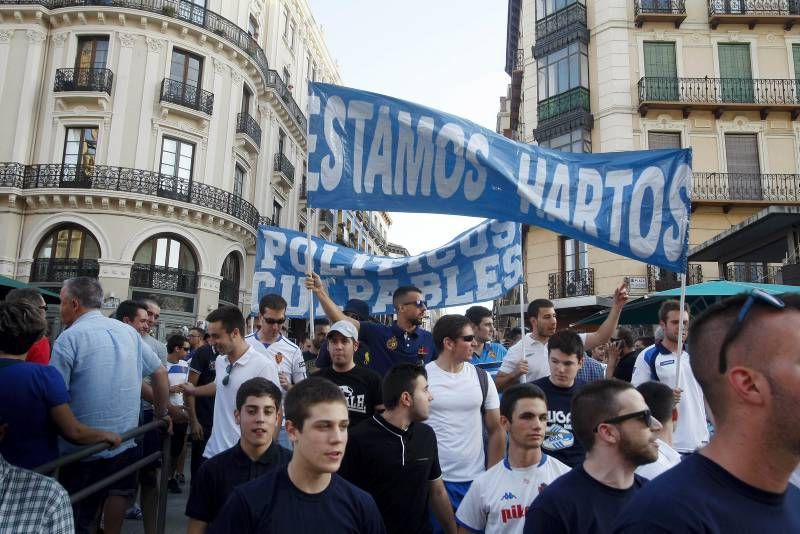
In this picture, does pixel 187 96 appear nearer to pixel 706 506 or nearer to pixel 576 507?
pixel 576 507

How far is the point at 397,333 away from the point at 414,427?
4.75 feet

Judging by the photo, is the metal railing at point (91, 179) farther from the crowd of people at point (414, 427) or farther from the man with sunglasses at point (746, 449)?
the man with sunglasses at point (746, 449)

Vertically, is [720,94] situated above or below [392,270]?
above

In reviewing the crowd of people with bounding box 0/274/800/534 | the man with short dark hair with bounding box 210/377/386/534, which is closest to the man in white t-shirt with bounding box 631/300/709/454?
the crowd of people with bounding box 0/274/800/534

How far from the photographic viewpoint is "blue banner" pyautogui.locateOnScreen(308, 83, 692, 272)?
5.24 metres

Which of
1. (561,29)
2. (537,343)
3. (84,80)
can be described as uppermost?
(561,29)

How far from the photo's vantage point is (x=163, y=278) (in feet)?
71.3

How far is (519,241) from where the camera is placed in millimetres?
6469

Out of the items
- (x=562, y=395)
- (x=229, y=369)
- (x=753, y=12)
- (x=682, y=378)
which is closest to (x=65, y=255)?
(x=229, y=369)

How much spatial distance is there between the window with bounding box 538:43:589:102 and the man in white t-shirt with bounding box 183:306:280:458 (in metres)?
19.9

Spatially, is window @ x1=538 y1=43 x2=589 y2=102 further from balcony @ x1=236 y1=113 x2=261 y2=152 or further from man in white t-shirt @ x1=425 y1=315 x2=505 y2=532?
man in white t-shirt @ x1=425 y1=315 x2=505 y2=532

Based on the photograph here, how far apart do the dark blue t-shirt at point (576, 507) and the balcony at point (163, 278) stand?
21317 millimetres

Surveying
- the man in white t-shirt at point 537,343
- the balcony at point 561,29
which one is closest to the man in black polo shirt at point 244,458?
the man in white t-shirt at point 537,343

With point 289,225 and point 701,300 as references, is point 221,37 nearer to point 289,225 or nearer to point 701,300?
point 289,225
